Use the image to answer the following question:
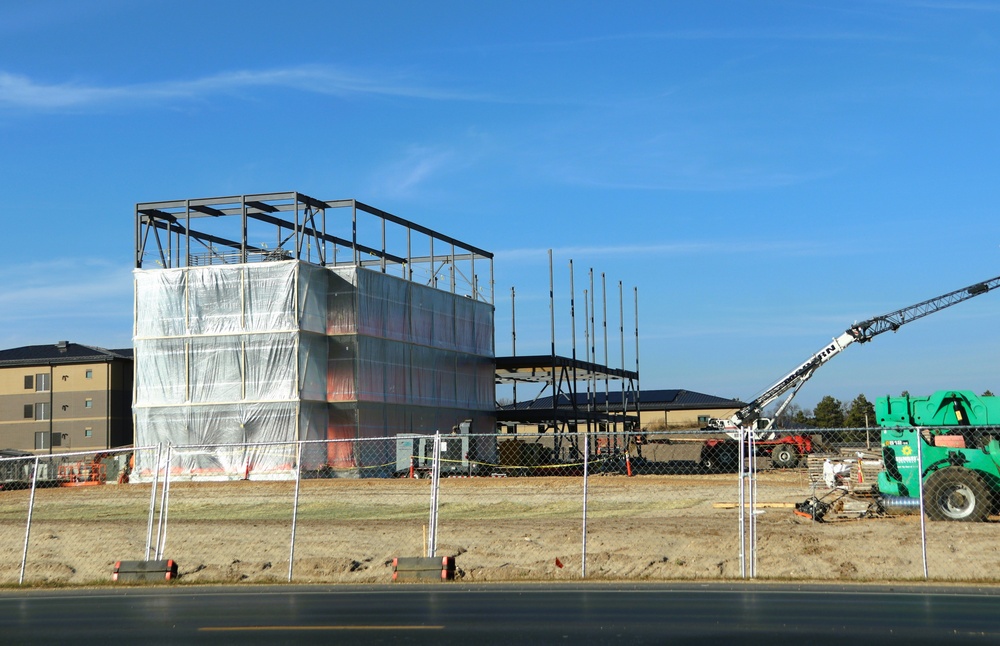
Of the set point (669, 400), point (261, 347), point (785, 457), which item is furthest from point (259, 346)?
point (669, 400)

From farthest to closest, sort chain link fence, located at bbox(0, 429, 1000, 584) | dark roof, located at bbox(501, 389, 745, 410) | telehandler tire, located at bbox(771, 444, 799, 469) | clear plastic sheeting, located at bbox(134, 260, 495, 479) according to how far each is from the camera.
A: dark roof, located at bbox(501, 389, 745, 410) < telehandler tire, located at bbox(771, 444, 799, 469) < clear plastic sheeting, located at bbox(134, 260, 495, 479) < chain link fence, located at bbox(0, 429, 1000, 584)

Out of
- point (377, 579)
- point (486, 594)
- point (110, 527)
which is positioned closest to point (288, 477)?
point (110, 527)

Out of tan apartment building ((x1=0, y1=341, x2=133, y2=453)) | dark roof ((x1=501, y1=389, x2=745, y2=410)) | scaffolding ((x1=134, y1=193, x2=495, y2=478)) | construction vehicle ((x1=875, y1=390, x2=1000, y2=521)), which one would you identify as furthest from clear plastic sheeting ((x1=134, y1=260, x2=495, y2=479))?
dark roof ((x1=501, y1=389, x2=745, y2=410))

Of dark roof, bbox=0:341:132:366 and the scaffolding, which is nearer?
the scaffolding

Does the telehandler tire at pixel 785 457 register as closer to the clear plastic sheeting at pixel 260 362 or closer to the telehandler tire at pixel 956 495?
the clear plastic sheeting at pixel 260 362

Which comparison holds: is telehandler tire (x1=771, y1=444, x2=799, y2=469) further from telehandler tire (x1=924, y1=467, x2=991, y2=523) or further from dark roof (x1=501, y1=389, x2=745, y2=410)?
dark roof (x1=501, y1=389, x2=745, y2=410)

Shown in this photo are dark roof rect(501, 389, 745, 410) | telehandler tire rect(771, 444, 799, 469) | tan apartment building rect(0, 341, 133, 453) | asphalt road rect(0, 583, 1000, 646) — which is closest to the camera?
asphalt road rect(0, 583, 1000, 646)

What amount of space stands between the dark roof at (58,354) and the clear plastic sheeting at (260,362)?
26732 millimetres

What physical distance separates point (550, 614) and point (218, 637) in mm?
4012

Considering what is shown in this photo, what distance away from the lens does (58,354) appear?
78250 millimetres

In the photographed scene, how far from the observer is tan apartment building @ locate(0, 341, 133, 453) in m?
74.4

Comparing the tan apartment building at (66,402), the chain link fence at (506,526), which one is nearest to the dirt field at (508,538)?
the chain link fence at (506,526)

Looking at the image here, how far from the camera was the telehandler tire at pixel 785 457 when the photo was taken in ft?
161

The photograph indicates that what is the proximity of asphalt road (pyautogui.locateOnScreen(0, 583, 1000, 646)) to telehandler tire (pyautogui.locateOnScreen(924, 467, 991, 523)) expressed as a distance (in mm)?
6213
